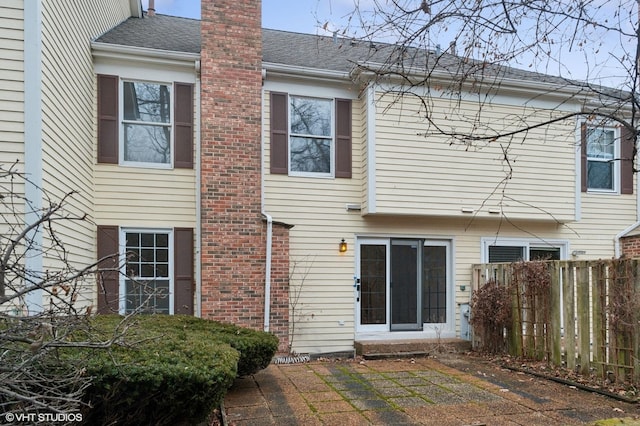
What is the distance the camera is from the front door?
8.22 metres

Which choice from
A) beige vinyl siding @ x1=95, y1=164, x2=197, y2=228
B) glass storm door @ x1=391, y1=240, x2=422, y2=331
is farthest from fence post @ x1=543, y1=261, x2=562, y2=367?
beige vinyl siding @ x1=95, y1=164, x2=197, y2=228

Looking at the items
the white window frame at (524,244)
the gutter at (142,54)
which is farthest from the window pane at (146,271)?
the white window frame at (524,244)

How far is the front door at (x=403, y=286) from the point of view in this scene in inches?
324

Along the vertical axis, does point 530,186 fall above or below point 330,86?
below

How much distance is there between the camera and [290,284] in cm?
775

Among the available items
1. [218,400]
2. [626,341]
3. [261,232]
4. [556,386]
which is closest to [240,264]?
[261,232]

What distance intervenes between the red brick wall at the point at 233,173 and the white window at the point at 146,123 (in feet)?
2.70

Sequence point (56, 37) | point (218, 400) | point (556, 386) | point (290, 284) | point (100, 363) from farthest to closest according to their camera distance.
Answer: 1. point (290, 284)
2. point (556, 386)
3. point (56, 37)
4. point (218, 400)
5. point (100, 363)

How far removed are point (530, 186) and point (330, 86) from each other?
4.36 metres

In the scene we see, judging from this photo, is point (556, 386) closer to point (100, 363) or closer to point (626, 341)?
point (626, 341)

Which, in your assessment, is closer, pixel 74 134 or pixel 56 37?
pixel 56 37

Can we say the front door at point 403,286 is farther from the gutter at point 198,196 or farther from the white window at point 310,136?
the gutter at point 198,196

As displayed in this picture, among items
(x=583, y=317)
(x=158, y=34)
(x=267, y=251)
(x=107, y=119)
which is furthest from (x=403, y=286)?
(x=158, y=34)

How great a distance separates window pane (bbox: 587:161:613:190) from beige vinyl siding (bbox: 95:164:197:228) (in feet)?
27.1
